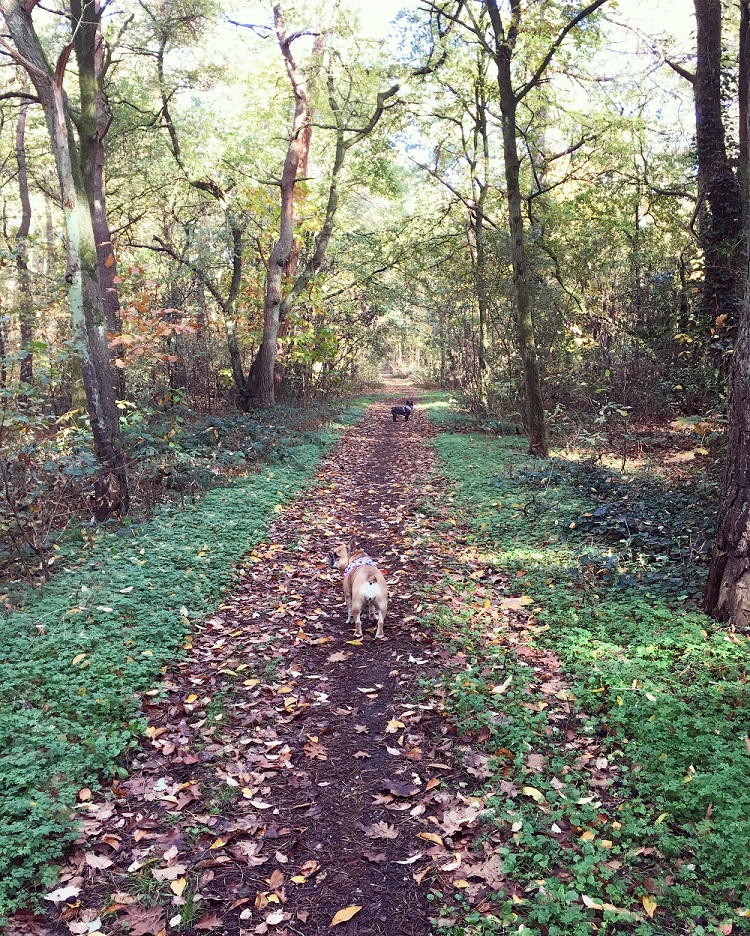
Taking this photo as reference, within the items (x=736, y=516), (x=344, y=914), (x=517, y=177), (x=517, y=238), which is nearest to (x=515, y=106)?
(x=517, y=177)

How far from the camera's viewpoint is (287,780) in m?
4.14

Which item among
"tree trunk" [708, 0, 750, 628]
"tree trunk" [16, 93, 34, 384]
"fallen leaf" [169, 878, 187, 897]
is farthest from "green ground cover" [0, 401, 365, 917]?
"tree trunk" [16, 93, 34, 384]

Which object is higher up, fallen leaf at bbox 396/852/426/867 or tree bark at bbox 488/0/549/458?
tree bark at bbox 488/0/549/458

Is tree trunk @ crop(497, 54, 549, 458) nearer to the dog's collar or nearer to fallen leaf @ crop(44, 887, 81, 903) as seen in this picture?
the dog's collar

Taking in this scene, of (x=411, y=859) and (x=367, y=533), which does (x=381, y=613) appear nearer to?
(x=411, y=859)

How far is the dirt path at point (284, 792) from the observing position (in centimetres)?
318

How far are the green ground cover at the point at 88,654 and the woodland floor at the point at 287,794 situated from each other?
19 cm

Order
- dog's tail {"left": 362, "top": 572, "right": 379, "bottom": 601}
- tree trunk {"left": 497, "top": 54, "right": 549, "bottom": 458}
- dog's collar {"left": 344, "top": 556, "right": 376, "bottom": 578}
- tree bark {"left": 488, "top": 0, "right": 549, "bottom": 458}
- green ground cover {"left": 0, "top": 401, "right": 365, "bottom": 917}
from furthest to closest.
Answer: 1. tree trunk {"left": 497, "top": 54, "right": 549, "bottom": 458}
2. tree bark {"left": 488, "top": 0, "right": 549, "bottom": 458}
3. dog's collar {"left": 344, "top": 556, "right": 376, "bottom": 578}
4. dog's tail {"left": 362, "top": 572, "right": 379, "bottom": 601}
5. green ground cover {"left": 0, "top": 401, "right": 365, "bottom": 917}

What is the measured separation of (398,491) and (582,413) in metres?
5.74

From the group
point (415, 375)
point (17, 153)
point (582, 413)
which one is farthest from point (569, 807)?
point (415, 375)

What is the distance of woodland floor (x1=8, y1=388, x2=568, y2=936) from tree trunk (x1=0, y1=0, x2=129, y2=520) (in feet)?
9.29

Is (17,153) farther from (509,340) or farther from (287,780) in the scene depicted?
(287,780)

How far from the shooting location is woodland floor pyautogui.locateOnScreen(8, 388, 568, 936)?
318 centimetres

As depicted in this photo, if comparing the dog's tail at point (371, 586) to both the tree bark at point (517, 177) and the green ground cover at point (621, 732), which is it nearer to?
the green ground cover at point (621, 732)
